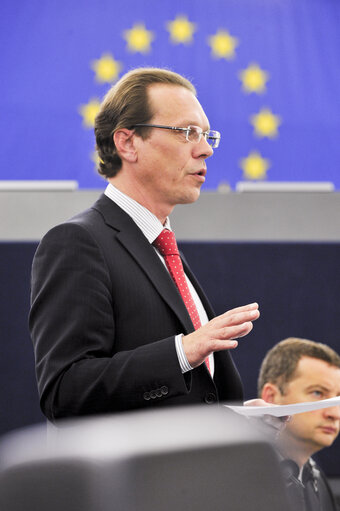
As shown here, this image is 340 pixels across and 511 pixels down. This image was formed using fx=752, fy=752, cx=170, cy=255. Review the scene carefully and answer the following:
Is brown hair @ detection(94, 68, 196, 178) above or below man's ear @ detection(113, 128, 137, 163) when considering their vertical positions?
above

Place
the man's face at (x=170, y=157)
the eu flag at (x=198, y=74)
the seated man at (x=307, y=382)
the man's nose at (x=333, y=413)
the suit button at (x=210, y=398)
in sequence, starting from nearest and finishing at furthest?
the suit button at (x=210, y=398) → the man's face at (x=170, y=157) → the seated man at (x=307, y=382) → the man's nose at (x=333, y=413) → the eu flag at (x=198, y=74)

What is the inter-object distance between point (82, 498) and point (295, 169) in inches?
147

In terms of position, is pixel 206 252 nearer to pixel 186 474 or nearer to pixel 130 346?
pixel 130 346

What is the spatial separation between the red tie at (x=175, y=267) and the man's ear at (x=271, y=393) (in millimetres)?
874

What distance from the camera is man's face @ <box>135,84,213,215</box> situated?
1.62 m

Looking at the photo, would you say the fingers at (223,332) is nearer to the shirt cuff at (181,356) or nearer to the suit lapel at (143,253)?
the shirt cuff at (181,356)

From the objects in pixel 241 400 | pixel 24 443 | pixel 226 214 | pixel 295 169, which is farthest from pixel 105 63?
pixel 24 443

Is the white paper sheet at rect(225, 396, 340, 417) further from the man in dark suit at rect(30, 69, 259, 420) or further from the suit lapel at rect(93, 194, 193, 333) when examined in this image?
the suit lapel at rect(93, 194, 193, 333)

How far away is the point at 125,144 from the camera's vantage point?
1669mm

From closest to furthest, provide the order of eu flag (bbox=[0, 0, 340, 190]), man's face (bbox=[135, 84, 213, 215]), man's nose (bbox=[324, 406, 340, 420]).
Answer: man's face (bbox=[135, 84, 213, 215])
man's nose (bbox=[324, 406, 340, 420])
eu flag (bbox=[0, 0, 340, 190])

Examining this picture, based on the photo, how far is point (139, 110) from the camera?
5.46 feet

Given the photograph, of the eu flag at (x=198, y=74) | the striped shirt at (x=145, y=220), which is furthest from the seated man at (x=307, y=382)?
the eu flag at (x=198, y=74)

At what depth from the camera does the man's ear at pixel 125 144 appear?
1.66 m

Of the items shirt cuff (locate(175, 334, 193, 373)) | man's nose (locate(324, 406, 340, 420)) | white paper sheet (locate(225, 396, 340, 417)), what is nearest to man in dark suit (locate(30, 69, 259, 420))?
shirt cuff (locate(175, 334, 193, 373))
